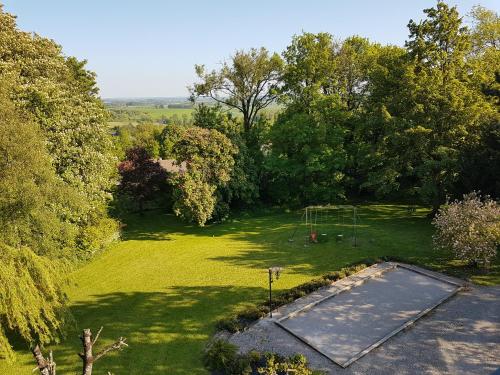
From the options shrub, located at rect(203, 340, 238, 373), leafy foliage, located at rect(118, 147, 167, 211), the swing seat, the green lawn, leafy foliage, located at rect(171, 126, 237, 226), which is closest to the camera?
shrub, located at rect(203, 340, 238, 373)

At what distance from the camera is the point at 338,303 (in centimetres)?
1602

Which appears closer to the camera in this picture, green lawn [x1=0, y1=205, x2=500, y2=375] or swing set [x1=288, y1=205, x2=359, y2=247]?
green lawn [x1=0, y1=205, x2=500, y2=375]

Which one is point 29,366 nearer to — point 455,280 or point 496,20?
point 455,280

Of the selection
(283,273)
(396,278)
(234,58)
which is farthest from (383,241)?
(234,58)

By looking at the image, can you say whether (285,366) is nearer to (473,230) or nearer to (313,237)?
(473,230)

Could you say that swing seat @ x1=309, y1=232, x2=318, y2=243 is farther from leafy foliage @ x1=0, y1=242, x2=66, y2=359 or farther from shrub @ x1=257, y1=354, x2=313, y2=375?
leafy foliage @ x1=0, y1=242, x2=66, y2=359

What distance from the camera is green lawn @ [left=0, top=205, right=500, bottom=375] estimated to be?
13.4m

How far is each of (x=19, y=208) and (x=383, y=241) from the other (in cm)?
1923

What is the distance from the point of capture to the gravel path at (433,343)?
38.7 feet

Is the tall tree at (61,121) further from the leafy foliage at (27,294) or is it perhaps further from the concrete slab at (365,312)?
the concrete slab at (365,312)

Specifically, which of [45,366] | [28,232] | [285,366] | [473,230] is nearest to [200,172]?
[28,232]

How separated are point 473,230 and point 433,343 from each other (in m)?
6.64

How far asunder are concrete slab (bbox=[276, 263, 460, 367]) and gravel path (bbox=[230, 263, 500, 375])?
32 cm

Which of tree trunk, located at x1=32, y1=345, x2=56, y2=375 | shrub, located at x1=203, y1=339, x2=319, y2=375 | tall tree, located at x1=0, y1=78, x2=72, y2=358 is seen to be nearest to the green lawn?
shrub, located at x1=203, y1=339, x2=319, y2=375
